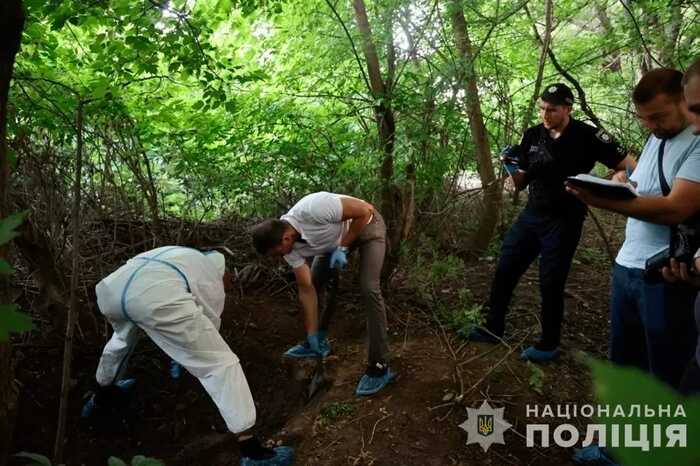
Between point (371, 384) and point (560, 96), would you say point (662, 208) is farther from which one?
point (371, 384)

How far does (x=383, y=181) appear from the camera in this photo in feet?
12.2

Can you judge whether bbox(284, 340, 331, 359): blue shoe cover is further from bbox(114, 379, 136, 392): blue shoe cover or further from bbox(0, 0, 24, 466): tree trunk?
bbox(0, 0, 24, 466): tree trunk

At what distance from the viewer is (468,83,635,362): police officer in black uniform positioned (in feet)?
9.18

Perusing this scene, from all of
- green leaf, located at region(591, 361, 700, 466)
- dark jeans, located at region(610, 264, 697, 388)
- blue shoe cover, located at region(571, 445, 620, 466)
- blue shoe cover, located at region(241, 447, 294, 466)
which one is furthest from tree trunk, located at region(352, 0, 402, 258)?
green leaf, located at region(591, 361, 700, 466)

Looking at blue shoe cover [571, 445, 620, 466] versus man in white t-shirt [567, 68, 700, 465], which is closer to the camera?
man in white t-shirt [567, 68, 700, 465]

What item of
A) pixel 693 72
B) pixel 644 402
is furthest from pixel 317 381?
pixel 644 402

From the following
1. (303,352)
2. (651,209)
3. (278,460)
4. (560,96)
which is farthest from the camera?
(303,352)

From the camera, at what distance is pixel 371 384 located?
120 inches

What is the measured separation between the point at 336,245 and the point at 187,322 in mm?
1148

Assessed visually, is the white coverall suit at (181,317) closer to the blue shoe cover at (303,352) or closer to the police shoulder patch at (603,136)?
the blue shoe cover at (303,352)

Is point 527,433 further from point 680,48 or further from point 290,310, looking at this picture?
point 680,48

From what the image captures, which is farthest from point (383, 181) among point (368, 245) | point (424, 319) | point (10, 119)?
point (10, 119)

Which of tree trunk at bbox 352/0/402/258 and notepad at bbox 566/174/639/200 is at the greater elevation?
tree trunk at bbox 352/0/402/258

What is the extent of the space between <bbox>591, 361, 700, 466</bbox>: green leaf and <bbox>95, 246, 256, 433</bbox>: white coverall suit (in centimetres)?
257
